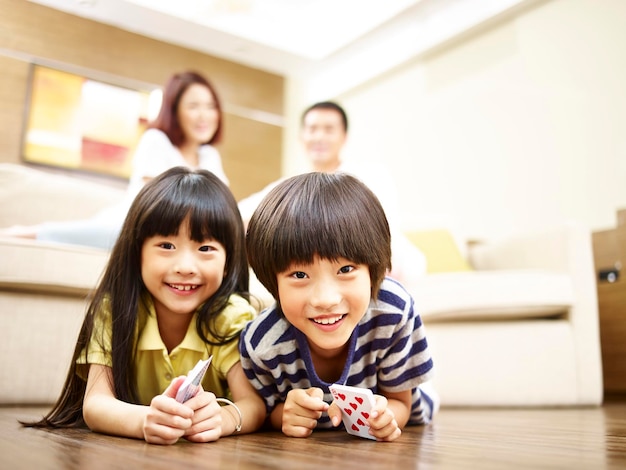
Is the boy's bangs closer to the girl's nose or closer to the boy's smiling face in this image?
the boy's smiling face

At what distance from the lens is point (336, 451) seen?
736mm

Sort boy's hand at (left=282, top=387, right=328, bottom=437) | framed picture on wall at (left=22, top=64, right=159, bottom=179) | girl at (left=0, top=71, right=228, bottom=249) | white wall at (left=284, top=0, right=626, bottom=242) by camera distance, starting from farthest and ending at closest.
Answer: framed picture on wall at (left=22, top=64, right=159, bottom=179), white wall at (left=284, top=0, right=626, bottom=242), girl at (left=0, top=71, right=228, bottom=249), boy's hand at (left=282, top=387, right=328, bottom=437)

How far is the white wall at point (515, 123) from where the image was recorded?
2479 mm

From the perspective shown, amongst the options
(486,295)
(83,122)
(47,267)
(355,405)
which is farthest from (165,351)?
(83,122)

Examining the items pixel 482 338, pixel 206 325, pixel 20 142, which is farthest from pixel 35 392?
pixel 20 142

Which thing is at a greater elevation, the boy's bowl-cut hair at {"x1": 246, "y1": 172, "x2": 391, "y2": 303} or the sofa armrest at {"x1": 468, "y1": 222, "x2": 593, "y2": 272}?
the sofa armrest at {"x1": 468, "y1": 222, "x2": 593, "y2": 272}

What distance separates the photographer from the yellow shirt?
1.02 metres

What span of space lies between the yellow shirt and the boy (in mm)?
78

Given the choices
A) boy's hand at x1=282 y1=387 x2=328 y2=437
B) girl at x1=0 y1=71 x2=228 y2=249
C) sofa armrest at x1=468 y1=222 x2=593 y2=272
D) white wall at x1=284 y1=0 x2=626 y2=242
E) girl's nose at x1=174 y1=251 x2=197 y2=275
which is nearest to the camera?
boy's hand at x1=282 y1=387 x2=328 y2=437

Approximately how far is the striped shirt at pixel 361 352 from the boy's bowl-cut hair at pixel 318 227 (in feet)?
0.19

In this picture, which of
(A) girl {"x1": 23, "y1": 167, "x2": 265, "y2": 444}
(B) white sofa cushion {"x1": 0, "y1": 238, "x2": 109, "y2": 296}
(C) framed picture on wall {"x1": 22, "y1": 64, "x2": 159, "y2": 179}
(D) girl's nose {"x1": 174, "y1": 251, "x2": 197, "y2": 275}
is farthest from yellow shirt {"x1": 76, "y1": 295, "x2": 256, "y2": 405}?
(C) framed picture on wall {"x1": 22, "y1": 64, "x2": 159, "y2": 179}

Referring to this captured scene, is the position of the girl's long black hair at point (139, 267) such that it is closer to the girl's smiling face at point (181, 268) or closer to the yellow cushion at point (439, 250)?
the girl's smiling face at point (181, 268)

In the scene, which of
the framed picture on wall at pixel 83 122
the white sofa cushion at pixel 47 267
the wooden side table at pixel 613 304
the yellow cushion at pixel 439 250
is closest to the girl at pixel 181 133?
the white sofa cushion at pixel 47 267

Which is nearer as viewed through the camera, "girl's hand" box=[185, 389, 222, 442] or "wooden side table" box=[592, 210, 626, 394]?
"girl's hand" box=[185, 389, 222, 442]
